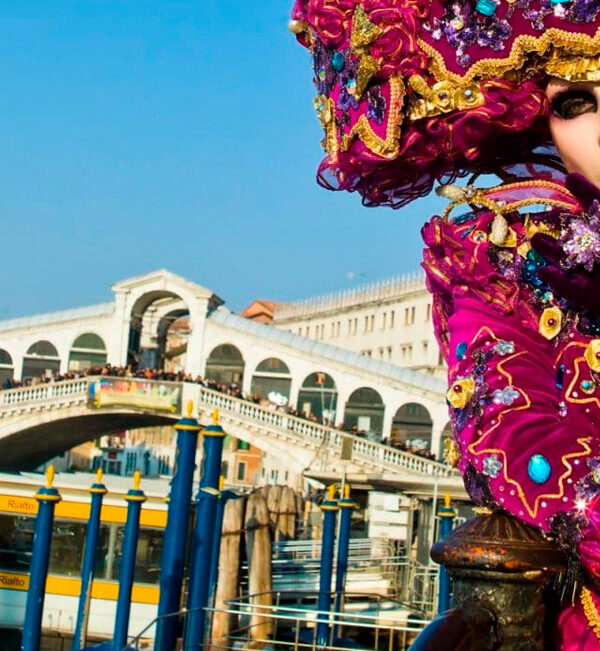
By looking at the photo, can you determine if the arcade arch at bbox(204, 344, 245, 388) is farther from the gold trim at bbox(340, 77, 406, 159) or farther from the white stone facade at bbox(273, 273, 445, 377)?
the gold trim at bbox(340, 77, 406, 159)

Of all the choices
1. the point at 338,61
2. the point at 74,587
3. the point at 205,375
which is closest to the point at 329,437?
the point at 205,375

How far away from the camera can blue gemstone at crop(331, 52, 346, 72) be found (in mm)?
1562

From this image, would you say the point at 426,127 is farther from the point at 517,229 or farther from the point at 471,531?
the point at 471,531

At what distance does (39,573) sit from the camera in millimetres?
8062

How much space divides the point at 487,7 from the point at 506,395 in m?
0.45

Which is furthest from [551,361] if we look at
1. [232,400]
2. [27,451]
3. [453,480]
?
[27,451]

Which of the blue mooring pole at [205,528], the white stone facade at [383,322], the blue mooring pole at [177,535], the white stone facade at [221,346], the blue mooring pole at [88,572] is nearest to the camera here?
the blue mooring pole at [177,535]

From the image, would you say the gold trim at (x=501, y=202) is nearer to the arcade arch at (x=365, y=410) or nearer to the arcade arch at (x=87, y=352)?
the arcade arch at (x=365, y=410)

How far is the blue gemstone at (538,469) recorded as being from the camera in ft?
4.21

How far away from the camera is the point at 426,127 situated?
A: 59.9 inches

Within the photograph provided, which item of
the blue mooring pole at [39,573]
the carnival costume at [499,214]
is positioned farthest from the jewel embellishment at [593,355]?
the blue mooring pole at [39,573]

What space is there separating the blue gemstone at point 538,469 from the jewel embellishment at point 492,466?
1.3 inches

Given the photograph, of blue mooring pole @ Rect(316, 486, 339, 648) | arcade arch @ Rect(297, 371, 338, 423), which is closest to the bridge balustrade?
arcade arch @ Rect(297, 371, 338, 423)

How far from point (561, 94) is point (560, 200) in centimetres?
17
